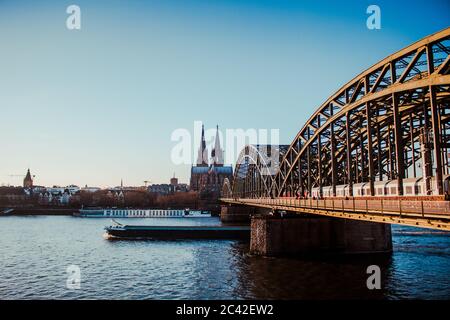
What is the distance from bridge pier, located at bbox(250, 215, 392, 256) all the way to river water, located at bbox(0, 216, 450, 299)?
2533mm

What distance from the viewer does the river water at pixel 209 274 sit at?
95.8ft

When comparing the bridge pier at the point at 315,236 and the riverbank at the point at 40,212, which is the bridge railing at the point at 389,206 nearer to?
the bridge pier at the point at 315,236

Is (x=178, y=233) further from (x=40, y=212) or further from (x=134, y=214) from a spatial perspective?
(x=40, y=212)

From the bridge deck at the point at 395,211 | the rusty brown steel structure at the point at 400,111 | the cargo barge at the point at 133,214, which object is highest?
the rusty brown steel structure at the point at 400,111

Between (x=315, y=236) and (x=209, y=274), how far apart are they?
1804cm

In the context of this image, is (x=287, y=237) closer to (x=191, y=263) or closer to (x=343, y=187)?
(x=343, y=187)

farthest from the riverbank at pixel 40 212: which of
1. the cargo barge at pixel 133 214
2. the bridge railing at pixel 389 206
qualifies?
the bridge railing at pixel 389 206

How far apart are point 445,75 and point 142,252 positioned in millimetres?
43944

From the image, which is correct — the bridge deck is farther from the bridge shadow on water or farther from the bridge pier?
the bridge pier

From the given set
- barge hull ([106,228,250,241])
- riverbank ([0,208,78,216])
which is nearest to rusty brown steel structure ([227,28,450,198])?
barge hull ([106,228,250,241])

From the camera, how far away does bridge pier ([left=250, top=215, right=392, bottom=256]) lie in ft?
154

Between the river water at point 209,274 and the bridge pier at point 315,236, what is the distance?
8.31 feet

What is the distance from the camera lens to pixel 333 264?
1604 inches

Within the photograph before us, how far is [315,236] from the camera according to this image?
4806cm
